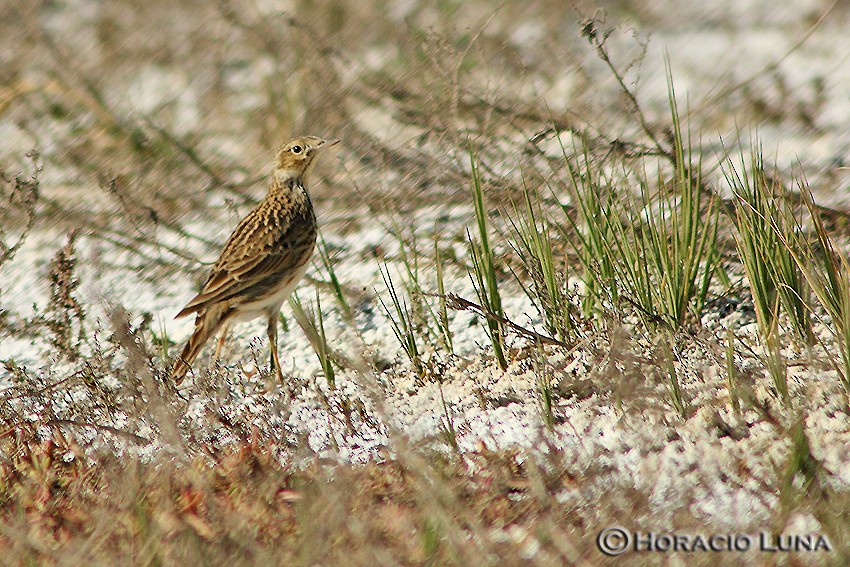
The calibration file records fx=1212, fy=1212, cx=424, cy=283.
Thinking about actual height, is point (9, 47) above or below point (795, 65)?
above

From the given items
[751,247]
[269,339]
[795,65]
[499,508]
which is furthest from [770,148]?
[499,508]

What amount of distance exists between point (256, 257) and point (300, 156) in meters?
0.81

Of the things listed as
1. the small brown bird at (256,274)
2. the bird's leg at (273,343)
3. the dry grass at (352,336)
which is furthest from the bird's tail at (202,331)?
the bird's leg at (273,343)

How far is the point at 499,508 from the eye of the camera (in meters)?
3.66

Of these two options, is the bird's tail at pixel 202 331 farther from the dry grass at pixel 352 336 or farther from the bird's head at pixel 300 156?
the bird's head at pixel 300 156

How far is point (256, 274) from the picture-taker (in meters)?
5.26

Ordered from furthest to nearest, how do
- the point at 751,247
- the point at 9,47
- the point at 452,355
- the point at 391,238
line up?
the point at 9,47, the point at 391,238, the point at 452,355, the point at 751,247

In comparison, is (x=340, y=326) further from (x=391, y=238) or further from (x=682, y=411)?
(x=682, y=411)

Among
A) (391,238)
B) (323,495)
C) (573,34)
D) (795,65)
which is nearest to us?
(323,495)

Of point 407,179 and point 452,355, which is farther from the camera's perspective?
point 407,179

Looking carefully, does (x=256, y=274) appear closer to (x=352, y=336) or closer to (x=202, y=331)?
(x=202, y=331)

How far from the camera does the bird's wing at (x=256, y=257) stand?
521 centimetres

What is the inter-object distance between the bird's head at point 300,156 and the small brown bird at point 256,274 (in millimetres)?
303

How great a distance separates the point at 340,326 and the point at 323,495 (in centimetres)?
221
